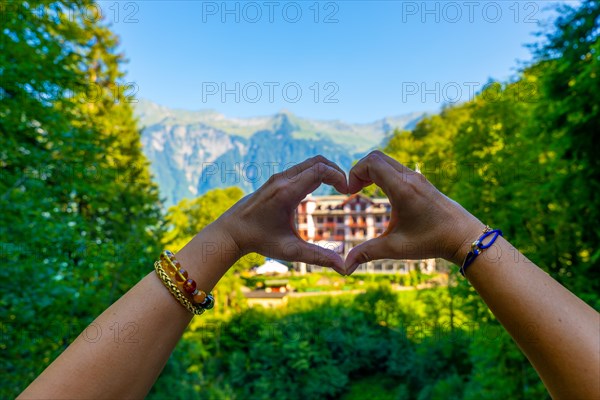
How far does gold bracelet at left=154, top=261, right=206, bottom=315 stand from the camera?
0.71 m

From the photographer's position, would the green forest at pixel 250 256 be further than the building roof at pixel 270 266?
No

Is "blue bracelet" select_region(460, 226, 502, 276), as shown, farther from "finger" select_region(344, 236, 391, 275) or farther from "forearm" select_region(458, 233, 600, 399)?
"finger" select_region(344, 236, 391, 275)

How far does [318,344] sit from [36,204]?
1511 cm

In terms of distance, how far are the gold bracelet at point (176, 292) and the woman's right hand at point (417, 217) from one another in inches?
19.2

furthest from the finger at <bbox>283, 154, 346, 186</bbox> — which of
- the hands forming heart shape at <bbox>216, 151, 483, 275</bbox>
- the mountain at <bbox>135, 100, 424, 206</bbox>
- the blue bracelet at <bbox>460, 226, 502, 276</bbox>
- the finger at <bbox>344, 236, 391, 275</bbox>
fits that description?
the mountain at <bbox>135, 100, 424, 206</bbox>

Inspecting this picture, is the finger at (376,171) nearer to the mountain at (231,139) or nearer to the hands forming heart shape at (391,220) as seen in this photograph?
the hands forming heart shape at (391,220)

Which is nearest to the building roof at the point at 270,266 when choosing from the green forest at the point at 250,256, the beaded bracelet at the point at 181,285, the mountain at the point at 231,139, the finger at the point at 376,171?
the green forest at the point at 250,256

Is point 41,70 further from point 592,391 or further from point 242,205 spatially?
point 592,391

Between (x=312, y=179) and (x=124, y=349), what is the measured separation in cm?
51

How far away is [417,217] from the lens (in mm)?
838

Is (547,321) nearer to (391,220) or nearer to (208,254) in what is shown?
(391,220)

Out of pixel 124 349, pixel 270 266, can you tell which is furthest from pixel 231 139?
pixel 124 349

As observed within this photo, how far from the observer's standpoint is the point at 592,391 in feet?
1.83

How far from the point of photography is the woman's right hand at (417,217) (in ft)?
2.57
